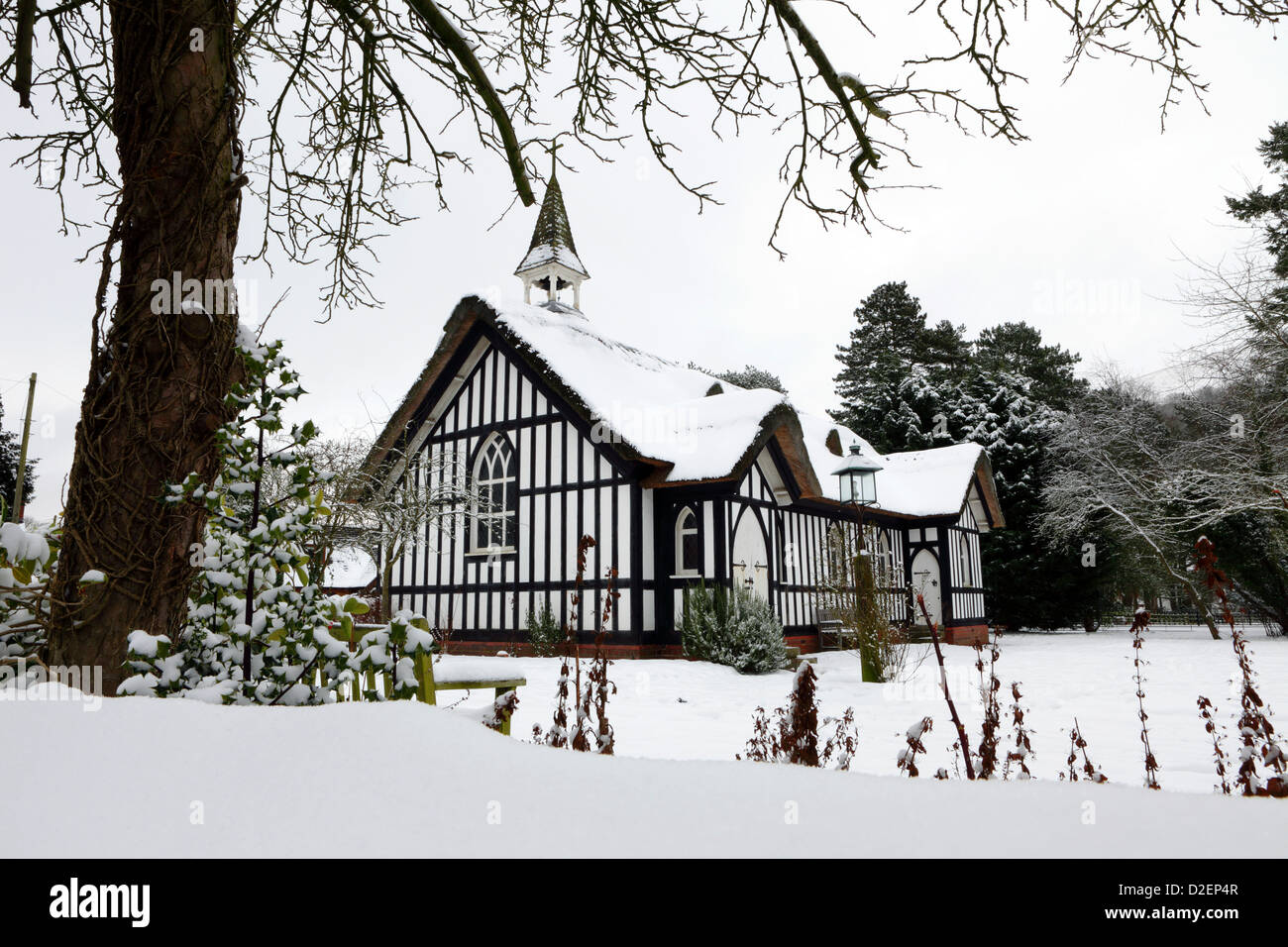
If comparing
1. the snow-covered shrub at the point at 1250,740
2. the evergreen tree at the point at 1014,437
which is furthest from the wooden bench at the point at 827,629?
the snow-covered shrub at the point at 1250,740

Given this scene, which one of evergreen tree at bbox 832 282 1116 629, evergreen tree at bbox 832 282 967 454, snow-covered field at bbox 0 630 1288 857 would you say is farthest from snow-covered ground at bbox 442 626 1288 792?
evergreen tree at bbox 832 282 967 454

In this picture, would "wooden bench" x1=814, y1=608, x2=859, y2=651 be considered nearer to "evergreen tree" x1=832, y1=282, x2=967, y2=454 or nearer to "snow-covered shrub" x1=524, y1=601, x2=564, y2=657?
"snow-covered shrub" x1=524, y1=601, x2=564, y2=657

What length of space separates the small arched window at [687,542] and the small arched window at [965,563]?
10.00m

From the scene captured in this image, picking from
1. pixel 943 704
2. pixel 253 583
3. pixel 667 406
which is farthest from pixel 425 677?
pixel 667 406

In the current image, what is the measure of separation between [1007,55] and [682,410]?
417 inches

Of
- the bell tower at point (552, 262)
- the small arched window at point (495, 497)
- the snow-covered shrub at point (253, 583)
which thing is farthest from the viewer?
the bell tower at point (552, 262)

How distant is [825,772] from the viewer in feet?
6.88

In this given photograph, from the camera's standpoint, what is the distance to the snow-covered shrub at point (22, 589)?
371cm

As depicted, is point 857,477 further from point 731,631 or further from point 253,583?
point 253,583

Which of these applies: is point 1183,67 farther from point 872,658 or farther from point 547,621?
point 547,621

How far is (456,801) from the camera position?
5.85ft

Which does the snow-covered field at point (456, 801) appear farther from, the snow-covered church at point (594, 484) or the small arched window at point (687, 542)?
the small arched window at point (687, 542)

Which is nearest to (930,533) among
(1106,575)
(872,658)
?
(1106,575)
